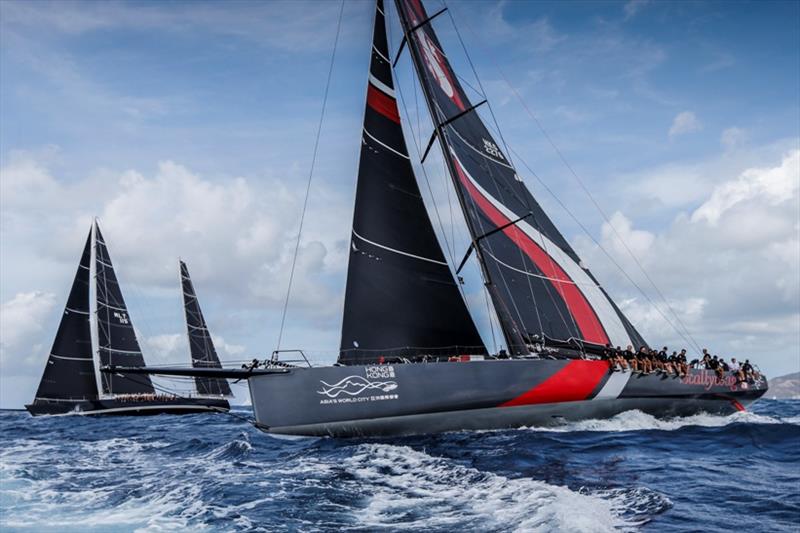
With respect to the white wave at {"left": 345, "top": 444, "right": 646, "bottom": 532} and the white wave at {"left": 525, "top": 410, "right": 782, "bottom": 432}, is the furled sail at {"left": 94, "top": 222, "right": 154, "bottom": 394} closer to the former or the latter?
the white wave at {"left": 525, "top": 410, "right": 782, "bottom": 432}

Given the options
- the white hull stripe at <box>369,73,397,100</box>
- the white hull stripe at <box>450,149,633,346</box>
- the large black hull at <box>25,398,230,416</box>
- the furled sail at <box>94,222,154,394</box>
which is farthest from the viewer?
the furled sail at <box>94,222,154,394</box>

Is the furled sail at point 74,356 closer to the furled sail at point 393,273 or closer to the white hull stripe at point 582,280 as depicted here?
the furled sail at point 393,273

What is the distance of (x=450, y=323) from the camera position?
15828 millimetres

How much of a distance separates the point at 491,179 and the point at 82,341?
3420 centimetres

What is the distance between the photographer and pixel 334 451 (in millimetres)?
12141

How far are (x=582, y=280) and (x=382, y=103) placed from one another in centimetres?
786

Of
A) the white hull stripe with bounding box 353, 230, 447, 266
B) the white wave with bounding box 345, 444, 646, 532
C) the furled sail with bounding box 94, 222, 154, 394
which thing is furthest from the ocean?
the furled sail with bounding box 94, 222, 154, 394

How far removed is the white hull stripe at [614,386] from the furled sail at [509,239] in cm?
206

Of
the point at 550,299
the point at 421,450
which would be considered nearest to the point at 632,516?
the point at 421,450

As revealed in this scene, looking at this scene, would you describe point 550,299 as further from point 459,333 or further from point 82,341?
point 82,341

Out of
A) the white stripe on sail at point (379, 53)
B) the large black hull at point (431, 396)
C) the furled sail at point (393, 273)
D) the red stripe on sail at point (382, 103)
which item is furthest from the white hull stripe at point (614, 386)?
the white stripe on sail at point (379, 53)

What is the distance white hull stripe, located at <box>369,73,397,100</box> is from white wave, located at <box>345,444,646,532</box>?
435 inches

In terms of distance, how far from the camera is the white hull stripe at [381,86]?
1808 centimetres

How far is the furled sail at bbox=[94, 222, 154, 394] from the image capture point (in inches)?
1700
